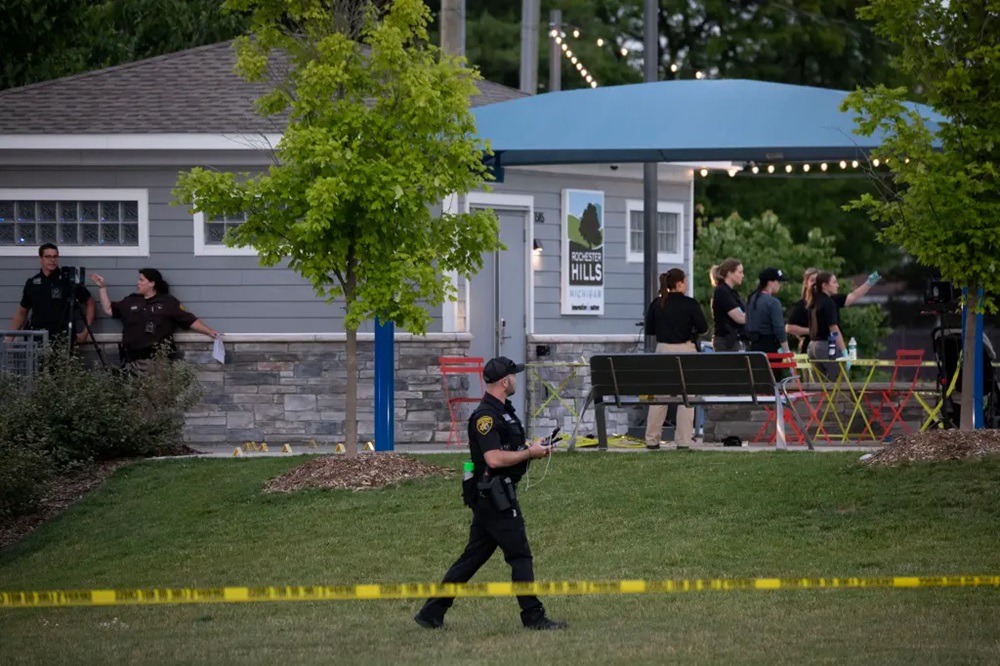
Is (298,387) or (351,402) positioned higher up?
(351,402)

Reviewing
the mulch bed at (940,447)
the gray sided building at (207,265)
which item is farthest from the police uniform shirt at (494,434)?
the gray sided building at (207,265)

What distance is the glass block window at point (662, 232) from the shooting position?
71.2 feet

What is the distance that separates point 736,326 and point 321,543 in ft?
22.7

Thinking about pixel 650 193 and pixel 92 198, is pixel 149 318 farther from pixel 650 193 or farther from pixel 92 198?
pixel 650 193

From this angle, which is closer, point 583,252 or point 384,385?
point 384,385

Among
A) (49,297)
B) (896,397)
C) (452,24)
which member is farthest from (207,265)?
(896,397)

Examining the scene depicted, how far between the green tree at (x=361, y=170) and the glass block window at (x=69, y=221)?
15.0ft

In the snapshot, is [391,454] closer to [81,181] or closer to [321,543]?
[321,543]

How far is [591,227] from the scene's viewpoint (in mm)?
21141

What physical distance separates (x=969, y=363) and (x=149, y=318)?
8.81 m

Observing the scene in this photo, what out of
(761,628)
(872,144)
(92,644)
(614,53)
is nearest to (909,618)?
(761,628)

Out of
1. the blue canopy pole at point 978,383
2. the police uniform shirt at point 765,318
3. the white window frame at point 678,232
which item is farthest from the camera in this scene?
the white window frame at point 678,232

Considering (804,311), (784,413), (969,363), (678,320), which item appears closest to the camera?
(969,363)

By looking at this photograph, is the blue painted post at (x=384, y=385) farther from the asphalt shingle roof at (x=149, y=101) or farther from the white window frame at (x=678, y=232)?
the white window frame at (x=678, y=232)
